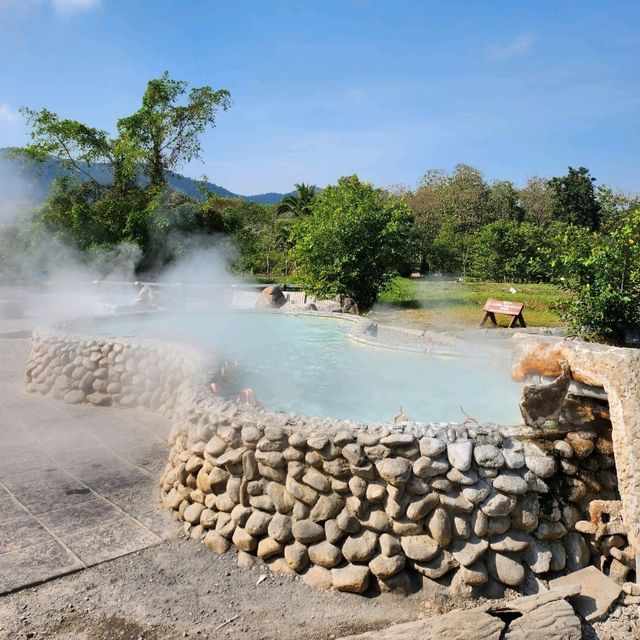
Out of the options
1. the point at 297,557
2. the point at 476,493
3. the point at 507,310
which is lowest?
the point at 297,557

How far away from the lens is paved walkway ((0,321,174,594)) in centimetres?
352

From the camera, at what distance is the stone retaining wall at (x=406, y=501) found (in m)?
3.19

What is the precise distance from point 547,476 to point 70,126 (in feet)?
75.7

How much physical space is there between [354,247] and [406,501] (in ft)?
36.0

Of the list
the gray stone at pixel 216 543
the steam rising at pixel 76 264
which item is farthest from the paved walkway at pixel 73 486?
the steam rising at pixel 76 264

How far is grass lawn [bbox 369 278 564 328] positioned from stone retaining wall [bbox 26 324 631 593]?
7700 mm

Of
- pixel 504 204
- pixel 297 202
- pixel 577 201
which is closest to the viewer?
pixel 577 201

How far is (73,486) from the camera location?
14.7 feet

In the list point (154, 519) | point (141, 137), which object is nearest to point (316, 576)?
point (154, 519)

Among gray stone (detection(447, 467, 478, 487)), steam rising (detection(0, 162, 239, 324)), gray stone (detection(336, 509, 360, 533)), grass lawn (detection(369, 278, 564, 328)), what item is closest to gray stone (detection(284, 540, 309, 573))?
gray stone (detection(336, 509, 360, 533))

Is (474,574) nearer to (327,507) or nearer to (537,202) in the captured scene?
(327,507)

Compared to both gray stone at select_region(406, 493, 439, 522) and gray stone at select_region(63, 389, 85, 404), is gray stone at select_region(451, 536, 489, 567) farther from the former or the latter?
gray stone at select_region(63, 389, 85, 404)

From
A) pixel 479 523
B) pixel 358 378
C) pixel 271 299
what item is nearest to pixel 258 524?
pixel 479 523

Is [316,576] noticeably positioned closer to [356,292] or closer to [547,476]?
[547,476]
